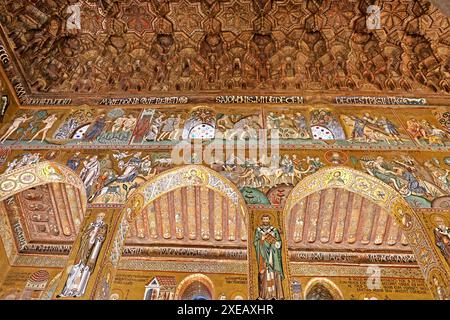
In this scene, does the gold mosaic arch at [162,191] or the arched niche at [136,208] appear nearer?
the arched niche at [136,208]

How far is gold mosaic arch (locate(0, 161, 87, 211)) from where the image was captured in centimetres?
735

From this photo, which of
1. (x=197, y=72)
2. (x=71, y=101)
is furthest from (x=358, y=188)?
(x=71, y=101)

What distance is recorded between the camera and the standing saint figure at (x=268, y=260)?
549 centimetres

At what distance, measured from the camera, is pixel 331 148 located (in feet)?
26.0

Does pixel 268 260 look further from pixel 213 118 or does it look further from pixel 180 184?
pixel 213 118

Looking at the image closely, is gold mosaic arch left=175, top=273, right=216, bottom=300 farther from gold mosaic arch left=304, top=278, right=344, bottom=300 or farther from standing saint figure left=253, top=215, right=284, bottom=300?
standing saint figure left=253, top=215, right=284, bottom=300

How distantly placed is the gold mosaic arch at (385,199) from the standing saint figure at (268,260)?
22.0 inches

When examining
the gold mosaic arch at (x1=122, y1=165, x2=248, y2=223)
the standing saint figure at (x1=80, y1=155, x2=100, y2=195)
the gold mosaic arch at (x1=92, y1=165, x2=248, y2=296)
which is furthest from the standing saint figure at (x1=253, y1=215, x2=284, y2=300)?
the standing saint figure at (x1=80, y1=155, x2=100, y2=195)

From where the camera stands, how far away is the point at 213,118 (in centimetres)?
909

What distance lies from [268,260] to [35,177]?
5548mm

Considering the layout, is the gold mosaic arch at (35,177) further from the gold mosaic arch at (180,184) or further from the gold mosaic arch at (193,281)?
the gold mosaic arch at (193,281)

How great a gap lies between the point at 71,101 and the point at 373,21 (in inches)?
348

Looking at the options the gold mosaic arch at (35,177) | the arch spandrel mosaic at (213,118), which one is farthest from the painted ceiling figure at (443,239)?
the gold mosaic arch at (35,177)
